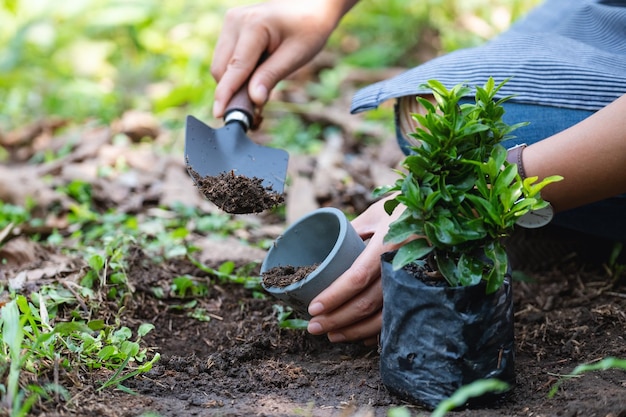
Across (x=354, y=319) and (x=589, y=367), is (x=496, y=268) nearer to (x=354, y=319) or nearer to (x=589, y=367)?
(x=589, y=367)

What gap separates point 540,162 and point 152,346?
1.16m

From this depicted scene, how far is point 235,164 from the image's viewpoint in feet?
7.32

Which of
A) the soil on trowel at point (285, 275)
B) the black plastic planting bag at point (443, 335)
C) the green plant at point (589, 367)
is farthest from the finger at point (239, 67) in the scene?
the green plant at point (589, 367)

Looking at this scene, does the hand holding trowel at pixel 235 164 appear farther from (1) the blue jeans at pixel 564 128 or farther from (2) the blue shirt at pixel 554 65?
(1) the blue jeans at pixel 564 128

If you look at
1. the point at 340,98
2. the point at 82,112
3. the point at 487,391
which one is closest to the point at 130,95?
the point at 82,112

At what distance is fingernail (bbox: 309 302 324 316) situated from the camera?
1826mm

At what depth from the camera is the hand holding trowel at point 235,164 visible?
2.02 m

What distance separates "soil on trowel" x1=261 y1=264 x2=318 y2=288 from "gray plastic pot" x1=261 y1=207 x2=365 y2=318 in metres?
0.02

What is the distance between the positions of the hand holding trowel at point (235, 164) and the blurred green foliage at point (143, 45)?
75.9 inches

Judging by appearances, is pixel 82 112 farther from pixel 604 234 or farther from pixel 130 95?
pixel 604 234

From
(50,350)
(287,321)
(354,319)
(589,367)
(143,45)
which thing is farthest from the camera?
(143,45)

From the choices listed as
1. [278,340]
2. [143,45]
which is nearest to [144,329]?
[278,340]

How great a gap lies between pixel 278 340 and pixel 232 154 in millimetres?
605

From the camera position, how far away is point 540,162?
1.74m
